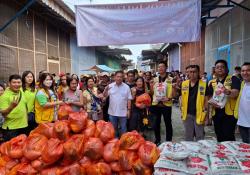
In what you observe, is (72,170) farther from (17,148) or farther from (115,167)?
(17,148)

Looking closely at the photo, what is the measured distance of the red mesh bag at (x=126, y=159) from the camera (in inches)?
108

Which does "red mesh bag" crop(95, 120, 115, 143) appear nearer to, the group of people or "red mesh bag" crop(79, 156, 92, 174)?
"red mesh bag" crop(79, 156, 92, 174)

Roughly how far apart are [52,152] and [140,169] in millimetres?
911

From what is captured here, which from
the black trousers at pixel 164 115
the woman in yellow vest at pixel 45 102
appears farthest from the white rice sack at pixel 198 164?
the black trousers at pixel 164 115

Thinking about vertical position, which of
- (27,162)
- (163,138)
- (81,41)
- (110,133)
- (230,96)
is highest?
(81,41)

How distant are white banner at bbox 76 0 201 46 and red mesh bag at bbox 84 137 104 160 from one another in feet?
8.88

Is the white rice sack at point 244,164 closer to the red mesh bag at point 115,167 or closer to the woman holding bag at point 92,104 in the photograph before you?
the red mesh bag at point 115,167

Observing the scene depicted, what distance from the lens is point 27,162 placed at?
2943 mm

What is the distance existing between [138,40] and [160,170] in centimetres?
324

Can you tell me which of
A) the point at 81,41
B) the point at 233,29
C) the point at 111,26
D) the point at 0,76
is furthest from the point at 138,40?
the point at 233,29

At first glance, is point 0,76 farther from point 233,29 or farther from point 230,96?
point 233,29

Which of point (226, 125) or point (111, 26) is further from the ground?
point (111, 26)

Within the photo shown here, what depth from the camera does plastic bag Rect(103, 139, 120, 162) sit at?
9.36 feet

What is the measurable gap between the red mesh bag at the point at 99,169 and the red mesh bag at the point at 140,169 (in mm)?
273
